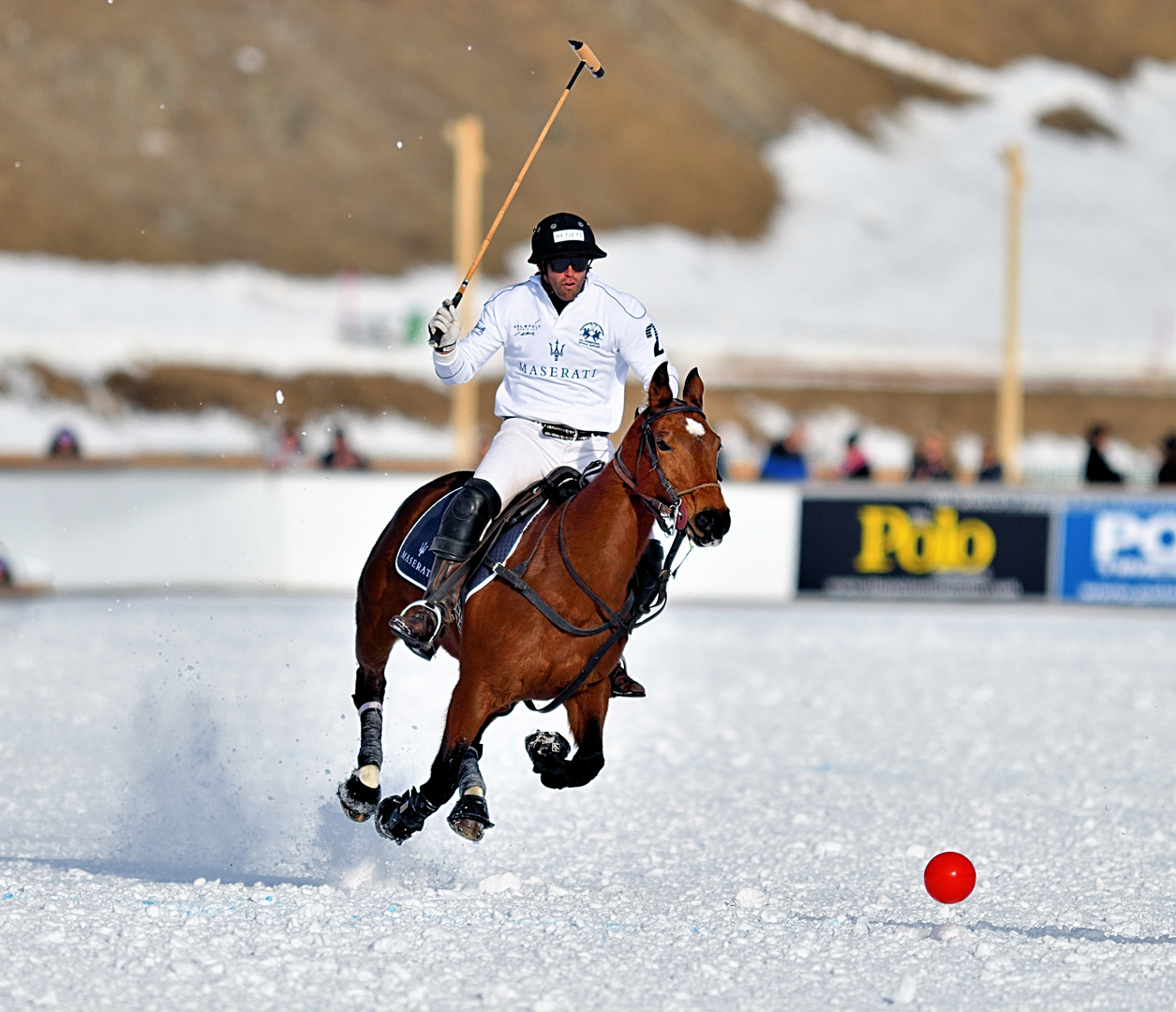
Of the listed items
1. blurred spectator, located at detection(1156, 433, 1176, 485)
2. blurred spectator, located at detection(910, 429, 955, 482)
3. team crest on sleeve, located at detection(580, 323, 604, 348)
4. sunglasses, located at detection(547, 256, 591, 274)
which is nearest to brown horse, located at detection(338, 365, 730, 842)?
team crest on sleeve, located at detection(580, 323, 604, 348)

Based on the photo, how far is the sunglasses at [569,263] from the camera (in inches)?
259

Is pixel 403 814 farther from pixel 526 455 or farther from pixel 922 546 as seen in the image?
pixel 922 546

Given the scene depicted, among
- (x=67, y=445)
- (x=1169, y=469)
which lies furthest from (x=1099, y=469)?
(x=67, y=445)

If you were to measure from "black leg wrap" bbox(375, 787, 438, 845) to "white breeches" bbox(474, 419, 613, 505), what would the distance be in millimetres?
1257

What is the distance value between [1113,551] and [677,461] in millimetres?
12338

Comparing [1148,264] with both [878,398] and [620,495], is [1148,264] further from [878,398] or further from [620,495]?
[620,495]

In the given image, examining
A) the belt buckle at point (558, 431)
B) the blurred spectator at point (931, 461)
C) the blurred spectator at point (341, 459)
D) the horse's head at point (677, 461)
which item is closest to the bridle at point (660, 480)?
the horse's head at point (677, 461)

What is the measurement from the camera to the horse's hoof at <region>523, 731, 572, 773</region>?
6.77 meters

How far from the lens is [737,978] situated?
509 centimetres

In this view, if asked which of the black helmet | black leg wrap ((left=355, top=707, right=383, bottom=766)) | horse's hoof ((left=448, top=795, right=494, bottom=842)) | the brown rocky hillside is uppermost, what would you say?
the brown rocky hillside

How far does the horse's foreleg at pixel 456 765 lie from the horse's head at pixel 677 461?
1.02m

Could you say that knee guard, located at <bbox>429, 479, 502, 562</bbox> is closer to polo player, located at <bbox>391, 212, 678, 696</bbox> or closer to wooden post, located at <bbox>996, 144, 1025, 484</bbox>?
polo player, located at <bbox>391, 212, 678, 696</bbox>

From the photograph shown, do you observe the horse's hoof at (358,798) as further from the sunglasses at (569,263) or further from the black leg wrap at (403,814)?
the sunglasses at (569,263)

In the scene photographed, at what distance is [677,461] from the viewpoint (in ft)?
19.5
